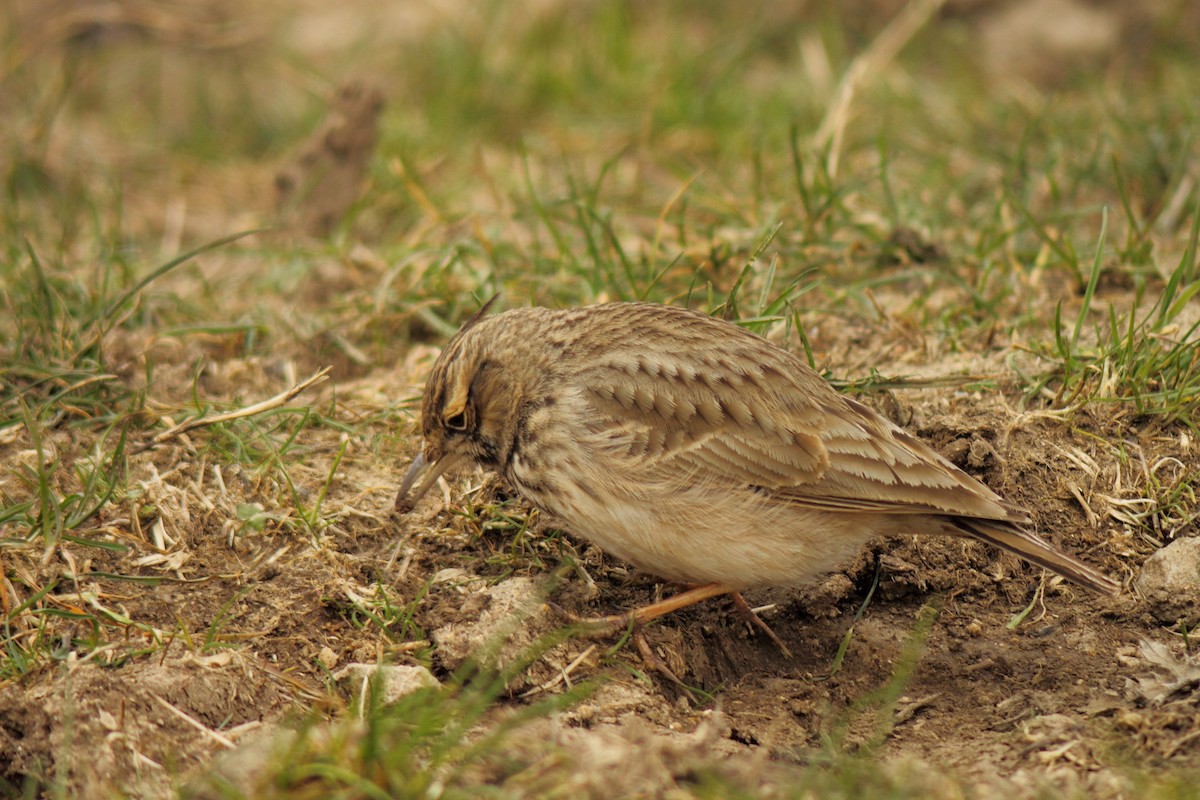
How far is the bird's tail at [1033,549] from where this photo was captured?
14.4 feet

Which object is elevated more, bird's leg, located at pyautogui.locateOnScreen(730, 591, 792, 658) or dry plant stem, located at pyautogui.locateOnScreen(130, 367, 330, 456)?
dry plant stem, located at pyautogui.locateOnScreen(130, 367, 330, 456)

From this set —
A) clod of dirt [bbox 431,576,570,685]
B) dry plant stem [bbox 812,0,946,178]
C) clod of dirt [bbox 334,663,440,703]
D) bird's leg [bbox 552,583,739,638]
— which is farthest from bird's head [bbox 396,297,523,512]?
dry plant stem [bbox 812,0,946,178]

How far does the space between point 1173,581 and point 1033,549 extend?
66 centimetres

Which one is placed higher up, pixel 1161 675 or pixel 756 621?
pixel 1161 675

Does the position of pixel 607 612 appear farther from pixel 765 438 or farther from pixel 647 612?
pixel 765 438

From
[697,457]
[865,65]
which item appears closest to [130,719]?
[697,457]

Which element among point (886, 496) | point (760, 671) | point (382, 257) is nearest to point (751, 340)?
point (886, 496)

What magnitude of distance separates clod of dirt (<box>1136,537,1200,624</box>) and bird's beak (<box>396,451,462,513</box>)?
8.47ft

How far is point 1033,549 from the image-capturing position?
14.6ft

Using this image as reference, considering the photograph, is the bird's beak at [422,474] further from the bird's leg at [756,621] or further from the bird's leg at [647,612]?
the bird's leg at [756,621]

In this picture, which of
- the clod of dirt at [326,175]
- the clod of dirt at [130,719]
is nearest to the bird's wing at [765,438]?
the clod of dirt at [130,719]

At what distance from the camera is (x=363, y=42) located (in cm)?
1081

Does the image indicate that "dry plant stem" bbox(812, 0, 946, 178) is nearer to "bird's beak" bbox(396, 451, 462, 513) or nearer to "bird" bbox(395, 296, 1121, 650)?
"bird" bbox(395, 296, 1121, 650)

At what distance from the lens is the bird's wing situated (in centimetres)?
453
